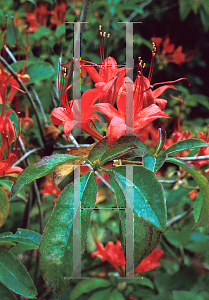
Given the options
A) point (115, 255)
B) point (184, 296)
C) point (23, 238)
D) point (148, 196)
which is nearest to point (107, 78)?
point (148, 196)

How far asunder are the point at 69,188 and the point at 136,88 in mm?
175

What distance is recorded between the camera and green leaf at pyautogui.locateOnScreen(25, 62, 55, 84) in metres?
0.78

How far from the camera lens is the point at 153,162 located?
1.22 feet

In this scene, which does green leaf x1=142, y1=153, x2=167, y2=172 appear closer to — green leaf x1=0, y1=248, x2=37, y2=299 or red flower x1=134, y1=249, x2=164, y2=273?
green leaf x1=0, y1=248, x2=37, y2=299

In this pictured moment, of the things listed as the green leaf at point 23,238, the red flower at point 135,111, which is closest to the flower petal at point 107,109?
the red flower at point 135,111

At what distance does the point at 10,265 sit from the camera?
48 centimetres

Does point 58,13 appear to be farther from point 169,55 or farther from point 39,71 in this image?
point 169,55

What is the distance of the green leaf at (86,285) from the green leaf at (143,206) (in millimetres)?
613

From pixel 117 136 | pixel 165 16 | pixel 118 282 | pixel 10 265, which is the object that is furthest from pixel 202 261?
pixel 165 16

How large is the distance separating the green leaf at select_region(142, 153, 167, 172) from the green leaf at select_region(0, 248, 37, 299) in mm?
279

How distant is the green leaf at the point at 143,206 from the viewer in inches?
11.9

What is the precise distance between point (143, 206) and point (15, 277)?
284mm

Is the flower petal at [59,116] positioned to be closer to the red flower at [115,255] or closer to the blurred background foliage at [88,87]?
the blurred background foliage at [88,87]

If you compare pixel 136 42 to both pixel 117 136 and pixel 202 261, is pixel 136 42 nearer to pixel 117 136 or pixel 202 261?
pixel 202 261
